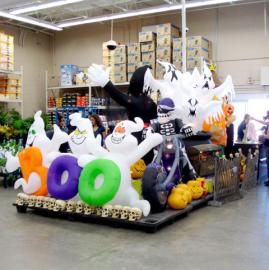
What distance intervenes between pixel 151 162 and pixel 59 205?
1480 mm

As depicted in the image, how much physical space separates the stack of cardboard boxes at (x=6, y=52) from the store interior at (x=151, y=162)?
0.04 meters

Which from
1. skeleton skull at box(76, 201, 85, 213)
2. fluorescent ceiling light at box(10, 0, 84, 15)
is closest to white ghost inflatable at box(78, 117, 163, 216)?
Result: skeleton skull at box(76, 201, 85, 213)

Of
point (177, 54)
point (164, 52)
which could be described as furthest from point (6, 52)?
point (177, 54)

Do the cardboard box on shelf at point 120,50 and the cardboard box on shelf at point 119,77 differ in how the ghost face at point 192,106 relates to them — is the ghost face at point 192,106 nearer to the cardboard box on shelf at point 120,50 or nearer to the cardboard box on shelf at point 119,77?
the cardboard box on shelf at point 119,77

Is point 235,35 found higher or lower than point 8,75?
higher

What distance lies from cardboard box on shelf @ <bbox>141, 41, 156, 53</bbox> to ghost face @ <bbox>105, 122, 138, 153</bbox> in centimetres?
569

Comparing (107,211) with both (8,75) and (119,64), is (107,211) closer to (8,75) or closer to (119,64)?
(119,64)

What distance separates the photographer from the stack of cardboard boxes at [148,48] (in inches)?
397

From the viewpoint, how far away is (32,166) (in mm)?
5316

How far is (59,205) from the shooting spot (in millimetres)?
5016

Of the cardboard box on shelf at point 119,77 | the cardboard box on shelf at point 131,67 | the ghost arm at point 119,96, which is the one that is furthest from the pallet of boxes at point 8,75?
the ghost arm at point 119,96

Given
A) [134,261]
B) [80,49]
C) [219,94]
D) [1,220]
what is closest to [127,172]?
[134,261]

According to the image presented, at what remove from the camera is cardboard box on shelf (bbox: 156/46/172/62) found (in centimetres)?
987

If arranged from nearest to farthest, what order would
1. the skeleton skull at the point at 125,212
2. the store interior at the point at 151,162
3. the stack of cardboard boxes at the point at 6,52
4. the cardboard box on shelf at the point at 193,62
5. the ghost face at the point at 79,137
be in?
1. the store interior at the point at 151,162
2. the skeleton skull at the point at 125,212
3. the ghost face at the point at 79,137
4. the stack of cardboard boxes at the point at 6,52
5. the cardboard box on shelf at the point at 193,62
